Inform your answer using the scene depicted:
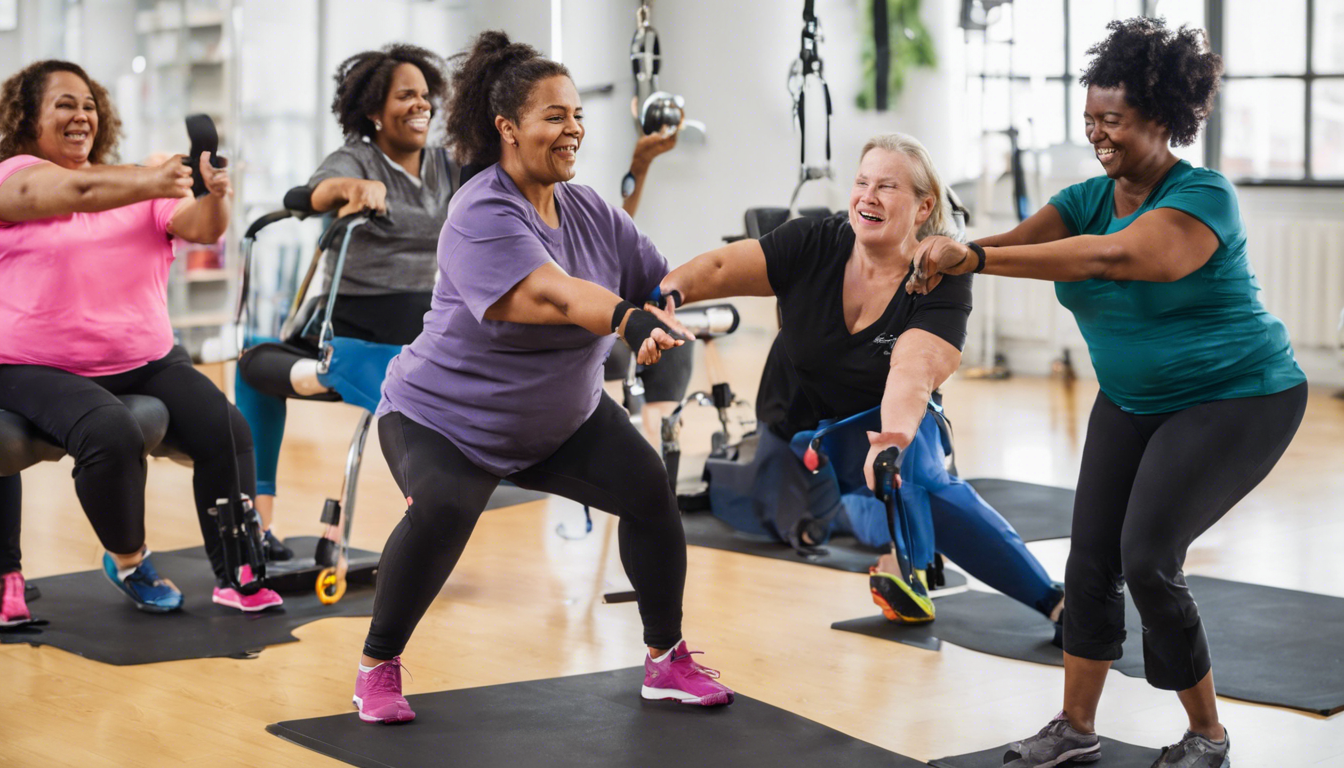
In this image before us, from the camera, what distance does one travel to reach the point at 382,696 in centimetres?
274

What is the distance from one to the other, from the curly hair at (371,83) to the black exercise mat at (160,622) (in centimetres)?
Answer: 123

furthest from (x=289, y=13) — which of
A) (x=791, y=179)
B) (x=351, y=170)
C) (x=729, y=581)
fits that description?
(x=729, y=581)

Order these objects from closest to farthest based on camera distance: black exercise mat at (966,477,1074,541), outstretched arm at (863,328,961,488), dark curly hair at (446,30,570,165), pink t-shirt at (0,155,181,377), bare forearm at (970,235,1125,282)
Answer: bare forearm at (970,235,1125,282) → outstretched arm at (863,328,961,488) → dark curly hair at (446,30,570,165) → pink t-shirt at (0,155,181,377) → black exercise mat at (966,477,1074,541)

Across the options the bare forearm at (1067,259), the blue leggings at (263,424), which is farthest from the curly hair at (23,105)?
the bare forearm at (1067,259)

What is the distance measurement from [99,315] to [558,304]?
1.52 meters

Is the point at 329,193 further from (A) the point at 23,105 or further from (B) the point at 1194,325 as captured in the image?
(B) the point at 1194,325

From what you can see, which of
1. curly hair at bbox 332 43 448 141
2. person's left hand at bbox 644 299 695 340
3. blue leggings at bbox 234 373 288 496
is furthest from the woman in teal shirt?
blue leggings at bbox 234 373 288 496

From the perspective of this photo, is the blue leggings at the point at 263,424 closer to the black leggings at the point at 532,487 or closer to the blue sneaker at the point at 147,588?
the blue sneaker at the point at 147,588

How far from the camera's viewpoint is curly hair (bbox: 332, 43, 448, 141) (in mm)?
3926

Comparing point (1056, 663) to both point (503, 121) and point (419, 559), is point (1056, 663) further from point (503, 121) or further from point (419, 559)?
point (503, 121)

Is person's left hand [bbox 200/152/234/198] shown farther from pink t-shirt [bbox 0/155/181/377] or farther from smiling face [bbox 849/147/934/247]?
smiling face [bbox 849/147/934/247]

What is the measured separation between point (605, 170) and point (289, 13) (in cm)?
202

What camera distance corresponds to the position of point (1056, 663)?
10.5 ft

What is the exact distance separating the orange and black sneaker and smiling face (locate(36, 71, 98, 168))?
6.94ft
